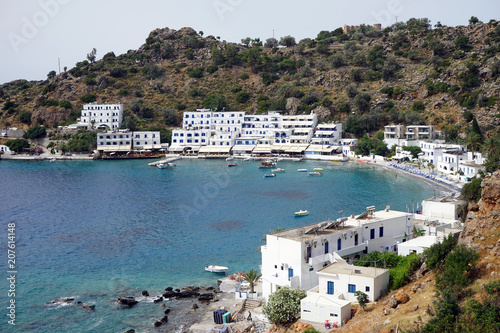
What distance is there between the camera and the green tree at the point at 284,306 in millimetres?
25188

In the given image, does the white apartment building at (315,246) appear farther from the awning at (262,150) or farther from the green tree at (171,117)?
the green tree at (171,117)

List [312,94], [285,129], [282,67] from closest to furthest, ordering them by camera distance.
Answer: [285,129] → [312,94] → [282,67]

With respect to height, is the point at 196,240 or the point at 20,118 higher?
the point at 20,118

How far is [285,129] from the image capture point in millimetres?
106812

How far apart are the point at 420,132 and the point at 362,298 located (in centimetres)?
7544

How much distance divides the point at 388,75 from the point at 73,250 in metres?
92.2

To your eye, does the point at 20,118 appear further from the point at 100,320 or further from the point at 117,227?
the point at 100,320

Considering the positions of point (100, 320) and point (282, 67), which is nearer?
point (100, 320)

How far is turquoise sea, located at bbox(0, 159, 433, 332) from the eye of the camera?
34044mm

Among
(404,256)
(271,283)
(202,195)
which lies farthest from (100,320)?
(202,195)

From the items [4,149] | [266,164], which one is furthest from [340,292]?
[4,149]

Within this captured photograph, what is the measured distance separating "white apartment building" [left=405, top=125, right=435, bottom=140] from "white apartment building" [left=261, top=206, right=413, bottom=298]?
6331 cm

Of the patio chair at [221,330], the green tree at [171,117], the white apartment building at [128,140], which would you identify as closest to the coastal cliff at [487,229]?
the patio chair at [221,330]

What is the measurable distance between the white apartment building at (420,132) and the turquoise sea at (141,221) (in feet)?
43.0
